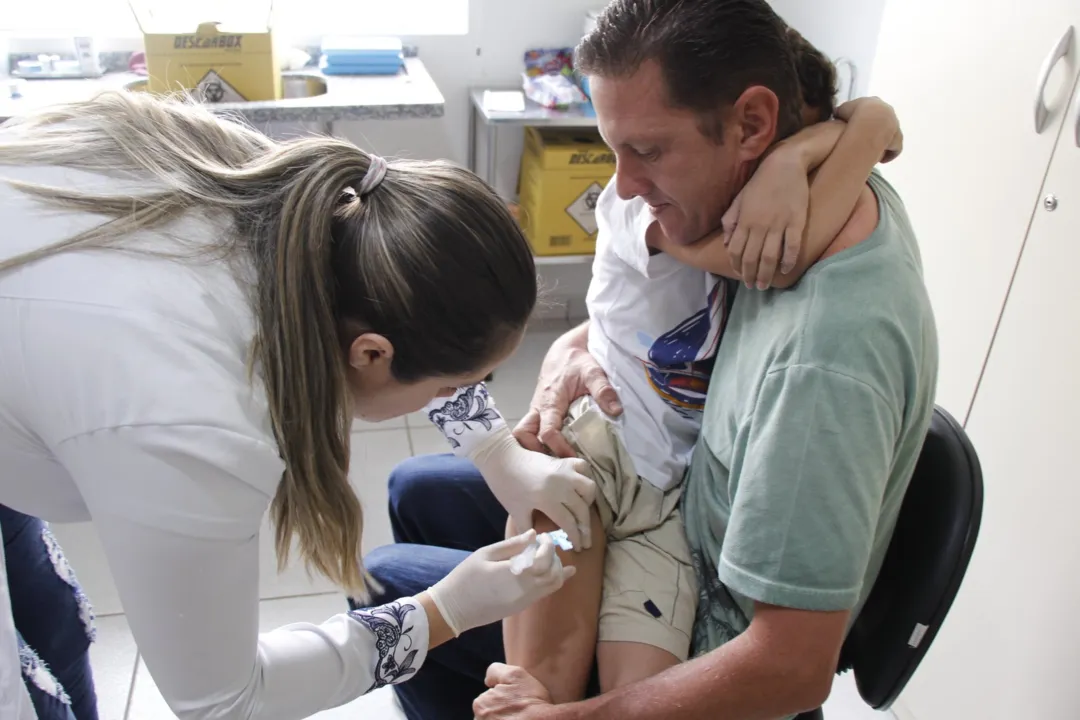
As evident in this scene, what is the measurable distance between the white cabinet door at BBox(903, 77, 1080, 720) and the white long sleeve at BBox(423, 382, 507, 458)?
0.88 m

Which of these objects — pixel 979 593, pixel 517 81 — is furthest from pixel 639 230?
pixel 517 81

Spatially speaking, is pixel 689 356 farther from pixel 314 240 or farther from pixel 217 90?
pixel 217 90

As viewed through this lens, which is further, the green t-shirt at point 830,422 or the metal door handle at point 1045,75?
the metal door handle at point 1045,75

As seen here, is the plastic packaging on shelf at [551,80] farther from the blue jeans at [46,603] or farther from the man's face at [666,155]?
the blue jeans at [46,603]

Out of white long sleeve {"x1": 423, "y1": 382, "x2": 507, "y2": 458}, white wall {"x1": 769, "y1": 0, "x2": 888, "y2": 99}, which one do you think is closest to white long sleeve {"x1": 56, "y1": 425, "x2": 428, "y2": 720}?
white long sleeve {"x1": 423, "y1": 382, "x2": 507, "y2": 458}

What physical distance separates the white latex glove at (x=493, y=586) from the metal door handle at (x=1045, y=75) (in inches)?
41.6

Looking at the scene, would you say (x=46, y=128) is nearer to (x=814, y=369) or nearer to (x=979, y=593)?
(x=814, y=369)

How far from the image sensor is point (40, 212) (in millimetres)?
832

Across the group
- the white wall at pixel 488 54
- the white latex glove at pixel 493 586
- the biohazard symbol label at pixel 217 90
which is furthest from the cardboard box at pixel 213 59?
the white latex glove at pixel 493 586

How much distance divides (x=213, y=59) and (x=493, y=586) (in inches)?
71.2

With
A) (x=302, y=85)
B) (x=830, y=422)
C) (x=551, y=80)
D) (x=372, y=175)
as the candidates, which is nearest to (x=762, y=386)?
(x=830, y=422)

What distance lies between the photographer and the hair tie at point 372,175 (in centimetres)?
94

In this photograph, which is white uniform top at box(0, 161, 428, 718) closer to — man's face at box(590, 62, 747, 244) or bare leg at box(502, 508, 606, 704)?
bare leg at box(502, 508, 606, 704)

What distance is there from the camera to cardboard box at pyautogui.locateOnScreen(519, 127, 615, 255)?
9.10 feet
